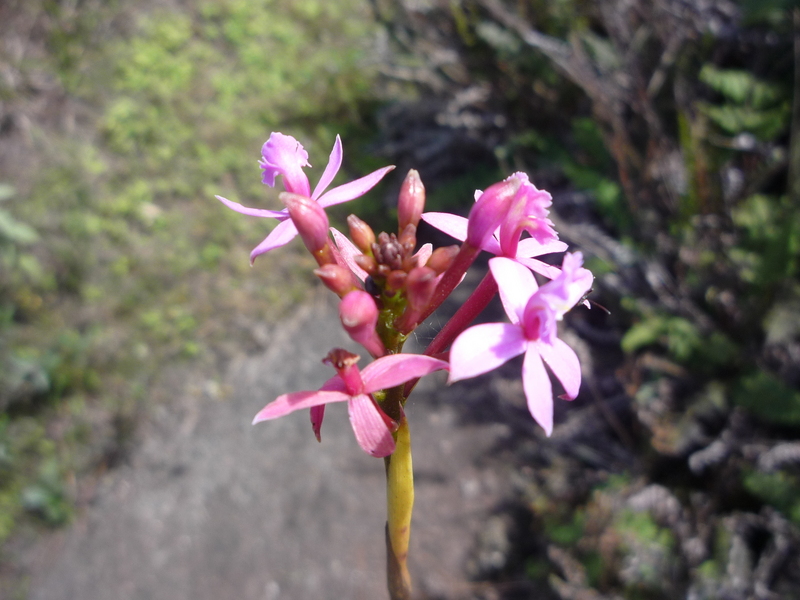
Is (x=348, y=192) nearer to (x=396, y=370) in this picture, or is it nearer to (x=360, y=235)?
(x=360, y=235)

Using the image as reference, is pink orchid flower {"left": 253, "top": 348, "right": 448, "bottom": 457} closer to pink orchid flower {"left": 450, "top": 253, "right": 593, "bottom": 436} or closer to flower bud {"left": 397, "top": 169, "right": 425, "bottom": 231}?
pink orchid flower {"left": 450, "top": 253, "right": 593, "bottom": 436}

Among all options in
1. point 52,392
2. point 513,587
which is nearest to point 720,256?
point 513,587

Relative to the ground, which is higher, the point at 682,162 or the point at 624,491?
the point at 682,162

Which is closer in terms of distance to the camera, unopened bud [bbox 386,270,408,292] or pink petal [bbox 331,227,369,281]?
unopened bud [bbox 386,270,408,292]

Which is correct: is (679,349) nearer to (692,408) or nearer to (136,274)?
(692,408)

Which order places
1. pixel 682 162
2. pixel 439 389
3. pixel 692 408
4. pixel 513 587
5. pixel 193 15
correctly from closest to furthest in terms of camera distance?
pixel 692 408 < pixel 513 587 < pixel 682 162 < pixel 439 389 < pixel 193 15

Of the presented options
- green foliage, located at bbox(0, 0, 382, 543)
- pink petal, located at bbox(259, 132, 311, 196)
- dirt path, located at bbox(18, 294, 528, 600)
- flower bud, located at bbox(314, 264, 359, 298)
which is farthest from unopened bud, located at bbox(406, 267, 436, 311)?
green foliage, located at bbox(0, 0, 382, 543)

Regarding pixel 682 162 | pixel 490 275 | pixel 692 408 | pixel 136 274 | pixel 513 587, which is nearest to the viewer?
pixel 490 275
